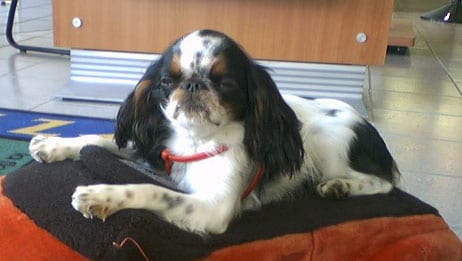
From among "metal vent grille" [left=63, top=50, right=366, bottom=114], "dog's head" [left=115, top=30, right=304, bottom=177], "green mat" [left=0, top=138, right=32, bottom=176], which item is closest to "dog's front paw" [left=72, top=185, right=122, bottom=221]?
"dog's head" [left=115, top=30, right=304, bottom=177]

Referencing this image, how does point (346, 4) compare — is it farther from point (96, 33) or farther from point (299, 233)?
point (299, 233)

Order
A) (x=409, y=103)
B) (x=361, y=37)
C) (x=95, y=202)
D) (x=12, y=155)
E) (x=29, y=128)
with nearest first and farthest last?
(x=95, y=202)
(x=12, y=155)
(x=29, y=128)
(x=361, y=37)
(x=409, y=103)

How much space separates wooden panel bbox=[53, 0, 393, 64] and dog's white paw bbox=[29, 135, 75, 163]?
1458 millimetres

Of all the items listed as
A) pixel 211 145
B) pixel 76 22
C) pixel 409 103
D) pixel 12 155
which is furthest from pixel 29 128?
pixel 409 103

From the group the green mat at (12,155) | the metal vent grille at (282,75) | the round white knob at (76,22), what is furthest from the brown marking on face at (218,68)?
the round white knob at (76,22)

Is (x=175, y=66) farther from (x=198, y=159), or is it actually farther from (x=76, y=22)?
(x=76, y=22)

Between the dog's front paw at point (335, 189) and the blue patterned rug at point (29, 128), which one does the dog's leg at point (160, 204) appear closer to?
the dog's front paw at point (335, 189)

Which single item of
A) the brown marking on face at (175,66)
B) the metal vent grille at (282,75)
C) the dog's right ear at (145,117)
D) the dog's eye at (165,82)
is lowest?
the metal vent grille at (282,75)

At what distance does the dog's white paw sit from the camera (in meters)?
1.27

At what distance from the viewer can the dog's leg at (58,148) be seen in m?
1.27

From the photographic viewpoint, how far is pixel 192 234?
42.4 inches

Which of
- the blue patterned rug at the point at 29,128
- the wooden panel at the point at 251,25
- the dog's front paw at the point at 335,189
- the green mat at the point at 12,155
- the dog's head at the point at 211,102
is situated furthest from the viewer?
the wooden panel at the point at 251,25

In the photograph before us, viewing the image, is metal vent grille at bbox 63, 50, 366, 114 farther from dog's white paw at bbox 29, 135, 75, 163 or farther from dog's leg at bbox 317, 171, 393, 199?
dog's white paw at bbox 29, 135, 75, 163

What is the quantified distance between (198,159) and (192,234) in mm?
190
